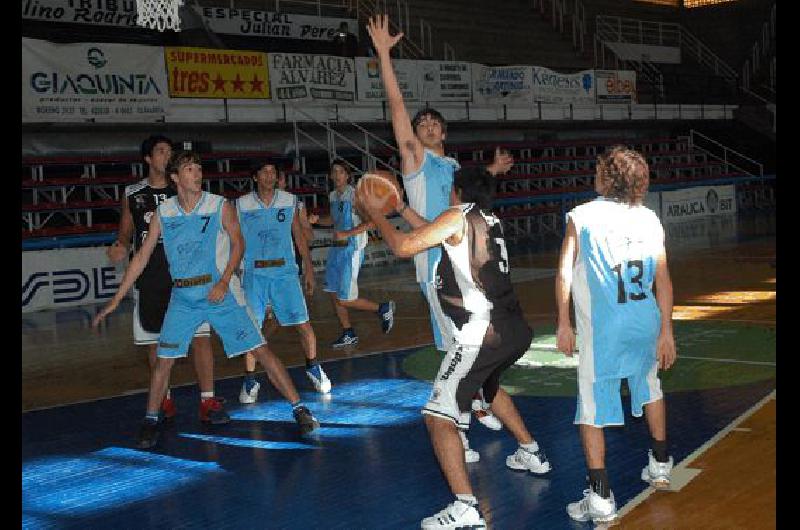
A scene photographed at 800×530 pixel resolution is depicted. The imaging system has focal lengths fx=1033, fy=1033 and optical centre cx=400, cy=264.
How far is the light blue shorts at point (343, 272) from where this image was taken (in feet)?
37.6

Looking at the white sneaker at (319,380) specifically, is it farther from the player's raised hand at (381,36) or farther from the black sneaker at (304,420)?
the player's raised hand at (381,36)

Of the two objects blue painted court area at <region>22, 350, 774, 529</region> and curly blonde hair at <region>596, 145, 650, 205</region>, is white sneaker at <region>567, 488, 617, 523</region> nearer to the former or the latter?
blue painted court area at <region>22, 350, 774, 529</region>

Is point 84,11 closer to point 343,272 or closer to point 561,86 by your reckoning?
point 343,272

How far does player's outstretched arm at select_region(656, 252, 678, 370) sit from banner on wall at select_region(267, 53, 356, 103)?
54.6 ft

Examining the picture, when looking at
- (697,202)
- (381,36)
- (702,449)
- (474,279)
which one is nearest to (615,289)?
(474,279)

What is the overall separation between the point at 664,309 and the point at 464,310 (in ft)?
3.41

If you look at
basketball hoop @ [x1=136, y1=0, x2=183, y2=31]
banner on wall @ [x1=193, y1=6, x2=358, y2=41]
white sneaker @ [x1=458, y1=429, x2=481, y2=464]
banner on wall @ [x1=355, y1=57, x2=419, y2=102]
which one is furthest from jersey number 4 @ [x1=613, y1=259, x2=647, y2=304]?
banner on wall @ [x1=193, y1=6, x2=358, y2=41]

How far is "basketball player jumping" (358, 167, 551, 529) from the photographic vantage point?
5066mm

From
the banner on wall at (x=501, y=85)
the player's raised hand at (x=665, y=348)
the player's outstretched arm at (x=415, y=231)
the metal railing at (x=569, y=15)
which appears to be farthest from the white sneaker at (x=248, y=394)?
the metal railing at (x=569, y=15)

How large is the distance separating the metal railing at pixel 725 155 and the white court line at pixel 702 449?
83.8ft

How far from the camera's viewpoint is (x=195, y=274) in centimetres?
716

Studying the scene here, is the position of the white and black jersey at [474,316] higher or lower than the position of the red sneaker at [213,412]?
higher
